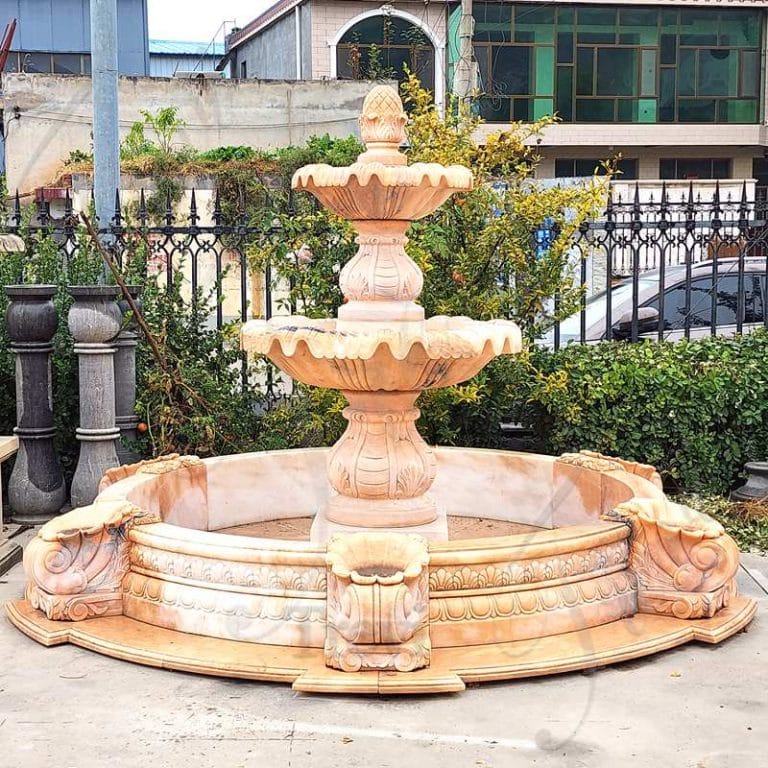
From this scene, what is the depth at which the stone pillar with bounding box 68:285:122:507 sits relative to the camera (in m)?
7.40

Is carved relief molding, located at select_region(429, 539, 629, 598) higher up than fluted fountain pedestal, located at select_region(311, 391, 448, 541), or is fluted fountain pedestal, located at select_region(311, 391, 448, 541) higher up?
fluted fountain pedestal, located at select_region(311, 391, 448, 541)

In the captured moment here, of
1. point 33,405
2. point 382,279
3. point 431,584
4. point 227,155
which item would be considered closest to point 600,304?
point 33,405

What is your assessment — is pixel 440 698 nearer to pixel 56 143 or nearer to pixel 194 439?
pixel 194 439

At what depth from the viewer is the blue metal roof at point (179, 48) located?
1480 inches

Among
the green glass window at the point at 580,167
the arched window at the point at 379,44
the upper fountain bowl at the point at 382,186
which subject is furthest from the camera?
the green glass window at the point at 580,167

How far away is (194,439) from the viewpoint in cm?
791

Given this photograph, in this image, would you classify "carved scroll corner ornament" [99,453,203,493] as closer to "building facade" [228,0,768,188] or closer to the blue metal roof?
"building facade" [228,0,768,188]

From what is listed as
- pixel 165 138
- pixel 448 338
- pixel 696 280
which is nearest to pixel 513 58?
pixel 165 138

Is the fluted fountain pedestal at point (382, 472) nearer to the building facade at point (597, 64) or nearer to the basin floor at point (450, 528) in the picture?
the basin floor at point (450, 528)

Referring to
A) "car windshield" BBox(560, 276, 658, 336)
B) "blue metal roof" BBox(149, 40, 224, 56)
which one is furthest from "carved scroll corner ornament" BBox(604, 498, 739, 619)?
"blue metal roof" BBox(149, 40, 224, 56)

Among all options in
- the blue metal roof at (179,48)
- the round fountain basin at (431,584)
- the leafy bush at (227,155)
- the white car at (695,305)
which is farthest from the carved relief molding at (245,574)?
the blue metal roof at (179,48)

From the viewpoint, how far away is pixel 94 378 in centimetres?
742

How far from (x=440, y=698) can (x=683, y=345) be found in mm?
4512

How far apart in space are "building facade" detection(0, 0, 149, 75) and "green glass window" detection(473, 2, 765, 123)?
27.6 feet
